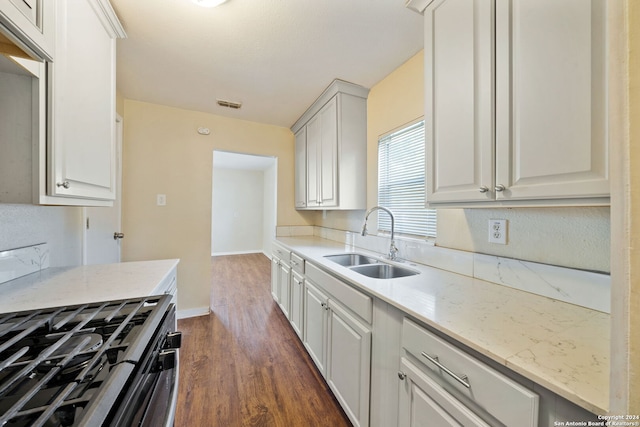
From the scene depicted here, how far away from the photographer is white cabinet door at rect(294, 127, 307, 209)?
113 inches

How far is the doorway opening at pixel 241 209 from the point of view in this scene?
20.1 feet

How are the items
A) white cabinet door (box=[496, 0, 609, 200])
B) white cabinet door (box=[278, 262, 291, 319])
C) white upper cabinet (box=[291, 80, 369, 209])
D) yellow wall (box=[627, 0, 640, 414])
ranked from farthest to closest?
1. white cabinet door (box=[278, 262, 291, 319])
2. white upper cabinet (box=[291, 80, 369, 209])
3. white cabinet door (box=[496, 0, 609, 200])
4. yellow wall (box=[627, 0, 640, 414])

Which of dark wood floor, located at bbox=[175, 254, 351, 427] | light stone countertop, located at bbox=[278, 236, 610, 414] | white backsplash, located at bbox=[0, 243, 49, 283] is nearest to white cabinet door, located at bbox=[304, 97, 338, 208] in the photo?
light stone countertop, located at bbox=[278, 236, 610, 414]

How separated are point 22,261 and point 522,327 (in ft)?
7.34

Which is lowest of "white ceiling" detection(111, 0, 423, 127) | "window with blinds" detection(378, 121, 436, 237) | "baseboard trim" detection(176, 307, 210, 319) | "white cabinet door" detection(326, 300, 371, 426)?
"baseboard trim" detection(176, 307, 210, 319)

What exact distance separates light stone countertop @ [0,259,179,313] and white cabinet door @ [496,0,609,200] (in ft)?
5.32

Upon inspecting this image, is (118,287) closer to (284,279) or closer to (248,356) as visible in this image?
(248,356)

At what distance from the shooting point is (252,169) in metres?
6.36

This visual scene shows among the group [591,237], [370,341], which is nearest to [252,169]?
[370,341]

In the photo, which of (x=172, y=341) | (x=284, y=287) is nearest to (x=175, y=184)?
→ (x=284, y=287)

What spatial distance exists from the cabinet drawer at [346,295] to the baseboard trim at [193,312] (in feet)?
5.82

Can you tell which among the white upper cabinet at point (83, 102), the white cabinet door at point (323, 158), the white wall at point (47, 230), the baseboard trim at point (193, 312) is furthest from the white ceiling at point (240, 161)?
the white upper cabinet at point (83, 102)

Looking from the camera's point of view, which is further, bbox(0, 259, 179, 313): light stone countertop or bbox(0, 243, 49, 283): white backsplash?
bbox(0, 243, 49, 283): white backsplash

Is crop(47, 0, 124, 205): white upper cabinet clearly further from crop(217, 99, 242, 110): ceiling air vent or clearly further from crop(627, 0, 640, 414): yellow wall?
crop(627, 0, 640, 414): yellow wall
